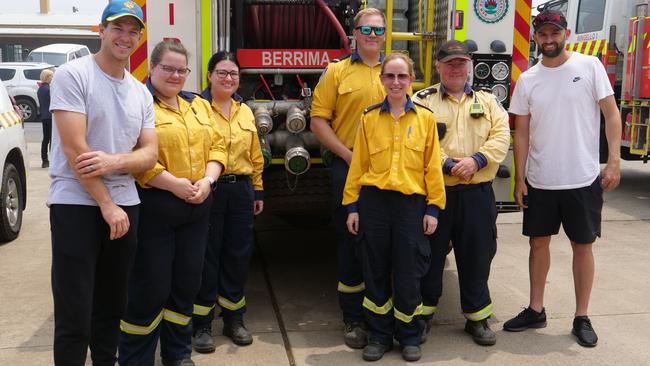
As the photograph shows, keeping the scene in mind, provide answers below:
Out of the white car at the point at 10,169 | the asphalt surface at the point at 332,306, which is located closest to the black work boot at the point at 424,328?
the asphalt surface at the point at 332,306

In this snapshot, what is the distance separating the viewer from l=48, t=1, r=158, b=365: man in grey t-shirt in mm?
2787

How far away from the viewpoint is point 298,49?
507 cm

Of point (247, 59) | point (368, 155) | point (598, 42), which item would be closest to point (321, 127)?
point (368, 155)

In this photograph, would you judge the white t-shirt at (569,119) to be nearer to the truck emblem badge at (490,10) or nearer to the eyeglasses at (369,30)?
the truck emblem badge at (490,10)

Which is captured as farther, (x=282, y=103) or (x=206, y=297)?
(x=282, y=103)

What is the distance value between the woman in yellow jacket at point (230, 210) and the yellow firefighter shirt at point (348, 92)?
1.43 feet

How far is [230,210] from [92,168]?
1320 millimetres

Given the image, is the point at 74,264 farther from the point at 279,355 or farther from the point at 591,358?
the point at 591,358

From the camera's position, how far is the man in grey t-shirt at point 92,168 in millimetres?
2787

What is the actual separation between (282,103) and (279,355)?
167 cm

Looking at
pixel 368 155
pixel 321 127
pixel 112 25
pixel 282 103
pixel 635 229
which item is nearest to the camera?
pixel 112 25

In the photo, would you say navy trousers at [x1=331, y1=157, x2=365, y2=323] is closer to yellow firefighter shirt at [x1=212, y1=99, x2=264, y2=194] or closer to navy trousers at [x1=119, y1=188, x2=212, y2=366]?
yellow firefighter shirt at [x1=212, y1=99, x2=264, y2=194]

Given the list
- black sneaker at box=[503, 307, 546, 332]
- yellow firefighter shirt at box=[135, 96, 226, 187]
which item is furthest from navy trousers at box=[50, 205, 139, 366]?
black sneaker at box=[503, 307, 546, 332]

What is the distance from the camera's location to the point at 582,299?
4.31 meters
